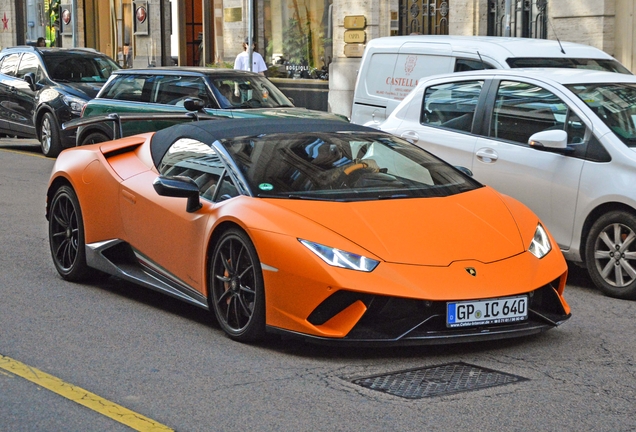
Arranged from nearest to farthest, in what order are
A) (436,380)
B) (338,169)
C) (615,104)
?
1. (436,380)
2. (338,169)
3. (615,104)

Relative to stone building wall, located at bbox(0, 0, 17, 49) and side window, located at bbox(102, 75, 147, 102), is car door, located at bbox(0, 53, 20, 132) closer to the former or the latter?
side window, located at bbox(102, 75, 147, 102)

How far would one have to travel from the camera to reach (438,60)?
12664 millimetres

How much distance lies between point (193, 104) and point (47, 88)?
5764 mm

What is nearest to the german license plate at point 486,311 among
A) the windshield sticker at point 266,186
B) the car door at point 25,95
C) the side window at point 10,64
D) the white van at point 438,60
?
the windshield sticker at point 266,186

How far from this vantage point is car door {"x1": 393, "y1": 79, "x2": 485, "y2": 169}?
9.09 m

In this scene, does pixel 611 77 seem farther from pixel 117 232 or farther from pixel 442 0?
pixel 442 0

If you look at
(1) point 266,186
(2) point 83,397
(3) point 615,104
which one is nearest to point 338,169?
(1) point 266,186

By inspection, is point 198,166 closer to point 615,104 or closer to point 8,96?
point 615,104

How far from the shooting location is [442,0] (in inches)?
851

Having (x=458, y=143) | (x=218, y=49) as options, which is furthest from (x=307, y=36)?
(x=458, y=143)

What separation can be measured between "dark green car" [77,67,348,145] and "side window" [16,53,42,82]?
12.0ft

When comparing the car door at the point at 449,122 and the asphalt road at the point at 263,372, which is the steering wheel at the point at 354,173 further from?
the car door at the point at 449,122

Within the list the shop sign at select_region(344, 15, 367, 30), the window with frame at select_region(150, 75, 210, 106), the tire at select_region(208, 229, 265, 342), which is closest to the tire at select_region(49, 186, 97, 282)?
the tire at select_region(208, 229, 265, 342)

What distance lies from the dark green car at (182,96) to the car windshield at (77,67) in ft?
11.3
